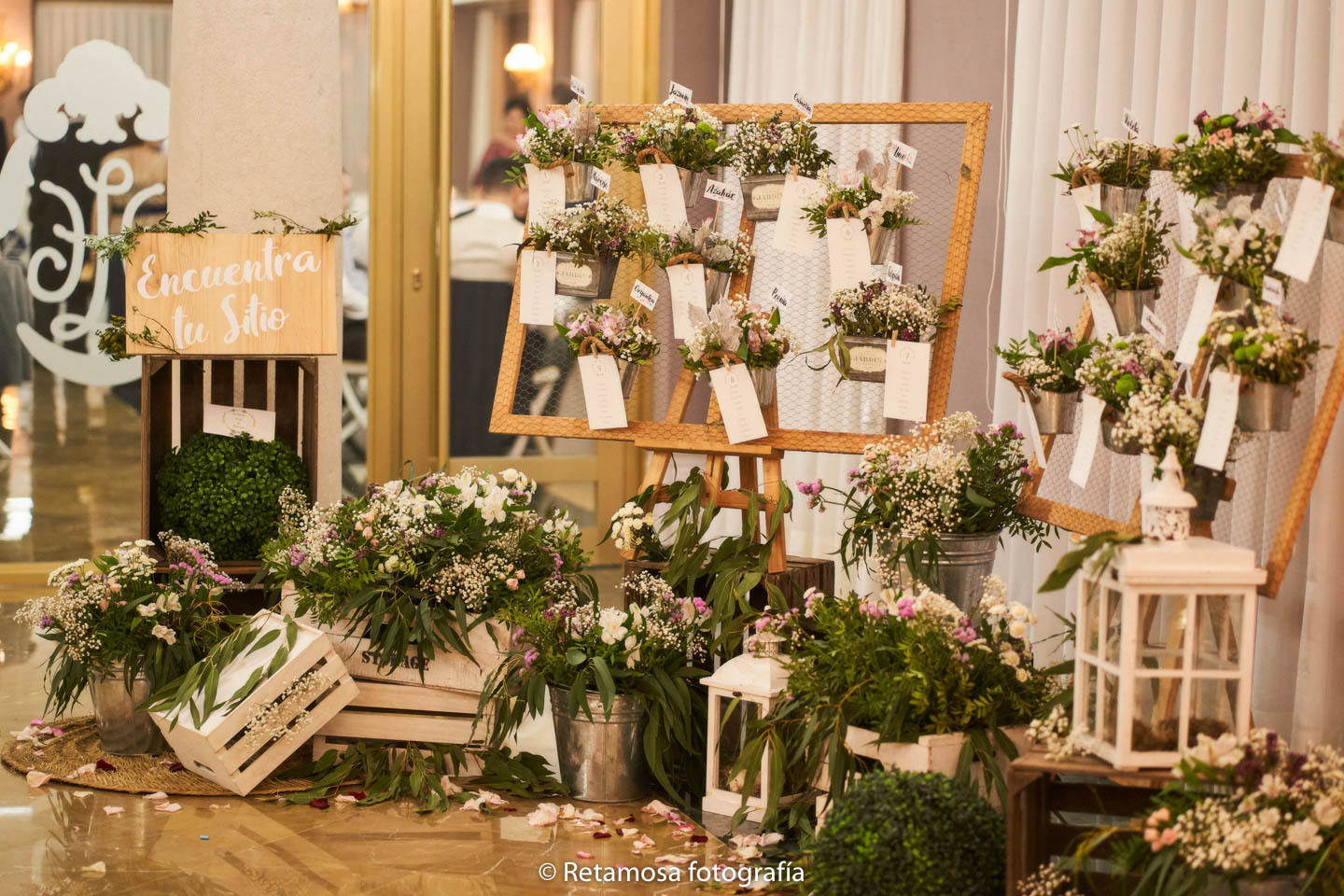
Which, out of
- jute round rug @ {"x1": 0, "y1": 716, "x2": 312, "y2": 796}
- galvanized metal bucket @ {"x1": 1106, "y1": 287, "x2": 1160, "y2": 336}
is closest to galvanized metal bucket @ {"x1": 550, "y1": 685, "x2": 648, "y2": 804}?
jute round rug @ {"x1": 0, "y1": 716, "x2": 312, "y2": 796}

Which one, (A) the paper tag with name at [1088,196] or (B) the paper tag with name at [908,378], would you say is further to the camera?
(B) the paper tag with name at [908,378]

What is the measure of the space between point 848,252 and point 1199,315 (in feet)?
3.47

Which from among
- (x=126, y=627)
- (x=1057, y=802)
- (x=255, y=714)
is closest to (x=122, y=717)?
(x=126, y=627)

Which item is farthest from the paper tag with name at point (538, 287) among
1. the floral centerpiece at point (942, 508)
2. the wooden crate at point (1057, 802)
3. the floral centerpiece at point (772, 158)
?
the wooden crate at point (1057, 802)

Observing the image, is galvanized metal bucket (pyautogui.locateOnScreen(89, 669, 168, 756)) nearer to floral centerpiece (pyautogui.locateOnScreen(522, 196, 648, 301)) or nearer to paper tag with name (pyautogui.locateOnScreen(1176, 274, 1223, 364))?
floral centerpiece (pyautogui.locateOnScreen(522, 196, 648, 301))

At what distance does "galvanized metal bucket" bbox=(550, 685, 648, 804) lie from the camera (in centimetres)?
311

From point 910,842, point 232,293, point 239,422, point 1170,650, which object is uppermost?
point 232,293

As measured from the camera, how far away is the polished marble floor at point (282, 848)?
2.68 metres

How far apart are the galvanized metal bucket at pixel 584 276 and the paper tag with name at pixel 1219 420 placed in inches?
66.3

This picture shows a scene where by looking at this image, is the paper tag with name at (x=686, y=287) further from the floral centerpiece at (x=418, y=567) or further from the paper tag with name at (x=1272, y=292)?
the paper tag with name at (x=1272, y=292)

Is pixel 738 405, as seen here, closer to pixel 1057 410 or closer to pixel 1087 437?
pixel 1057 410

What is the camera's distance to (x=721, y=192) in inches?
144

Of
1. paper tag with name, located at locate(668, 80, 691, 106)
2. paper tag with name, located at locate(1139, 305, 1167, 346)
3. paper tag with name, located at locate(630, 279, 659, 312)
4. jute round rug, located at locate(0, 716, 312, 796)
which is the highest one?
paper tag with name, located at locate(668, 80, 691, 106)

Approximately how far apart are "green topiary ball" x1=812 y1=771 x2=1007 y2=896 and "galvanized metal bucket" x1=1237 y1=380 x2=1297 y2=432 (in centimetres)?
84
